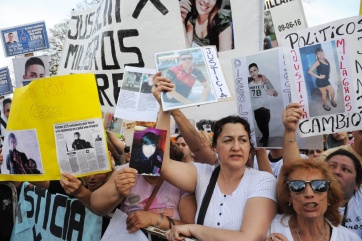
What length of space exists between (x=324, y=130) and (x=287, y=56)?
0.51 meters

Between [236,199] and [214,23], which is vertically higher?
[214,23]

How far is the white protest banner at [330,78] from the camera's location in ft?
9.14

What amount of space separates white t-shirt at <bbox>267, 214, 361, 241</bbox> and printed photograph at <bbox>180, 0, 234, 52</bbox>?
1940mm

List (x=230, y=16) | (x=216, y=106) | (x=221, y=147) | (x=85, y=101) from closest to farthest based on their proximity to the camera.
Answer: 1. (x=221, y=147)
2. (x=85, y=101)
3. (x=230, y=16)
4. (x=216, y=106)

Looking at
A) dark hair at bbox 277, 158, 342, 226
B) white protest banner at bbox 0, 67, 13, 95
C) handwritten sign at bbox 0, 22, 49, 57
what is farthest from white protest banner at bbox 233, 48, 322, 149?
white protest banner at bbox 0, 67, 13, 95

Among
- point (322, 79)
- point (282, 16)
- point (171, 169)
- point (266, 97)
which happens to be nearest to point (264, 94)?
→ point (266, 97)

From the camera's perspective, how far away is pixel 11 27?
8.48 metres

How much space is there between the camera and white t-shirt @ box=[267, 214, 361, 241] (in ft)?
7.88

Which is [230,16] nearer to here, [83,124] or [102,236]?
[83,124]

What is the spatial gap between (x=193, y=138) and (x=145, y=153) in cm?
58

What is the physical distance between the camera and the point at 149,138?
267cm

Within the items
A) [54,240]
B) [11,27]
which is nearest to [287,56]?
[54,240]

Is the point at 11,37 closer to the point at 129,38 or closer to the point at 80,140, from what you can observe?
the point at 129,38

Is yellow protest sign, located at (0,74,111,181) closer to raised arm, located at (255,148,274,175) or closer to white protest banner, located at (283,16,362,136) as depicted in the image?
raised arm, located at (255,148,274,175)
